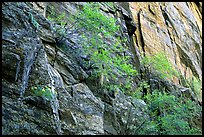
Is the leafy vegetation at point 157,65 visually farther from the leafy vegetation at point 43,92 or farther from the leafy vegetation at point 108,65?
the leafy vegetation at point 43,92

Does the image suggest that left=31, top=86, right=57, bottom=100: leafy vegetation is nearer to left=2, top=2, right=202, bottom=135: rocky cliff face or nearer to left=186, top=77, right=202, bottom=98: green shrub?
left=2, top=2, right=202, bottom=135: rocky cliff face

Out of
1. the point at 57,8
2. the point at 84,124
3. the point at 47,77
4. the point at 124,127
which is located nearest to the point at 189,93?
the point at 124,127

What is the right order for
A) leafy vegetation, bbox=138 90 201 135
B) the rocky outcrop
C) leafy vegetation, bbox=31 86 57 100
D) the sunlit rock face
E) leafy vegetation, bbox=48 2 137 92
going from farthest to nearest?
the sunlit rock face < leafy vegetation, bbox=48 2 137 92 < leafy vegetation, bbox=138 90 201 135 < leafy vegetation, bbox=31 86 57 100 < the rocky outcrop

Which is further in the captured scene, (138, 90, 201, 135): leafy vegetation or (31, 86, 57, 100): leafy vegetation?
(138, 90, 201, 135): leafy vegetation

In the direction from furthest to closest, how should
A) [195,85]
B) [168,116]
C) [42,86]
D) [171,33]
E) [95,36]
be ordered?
[171,33] → [195,85] → [95,36] → [168,116] → [42,86]

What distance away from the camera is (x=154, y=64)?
2419cm

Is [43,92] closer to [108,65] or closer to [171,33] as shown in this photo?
[108,65]

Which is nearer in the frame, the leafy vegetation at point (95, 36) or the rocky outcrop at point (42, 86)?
the rocky outcrop at point (42, 86)

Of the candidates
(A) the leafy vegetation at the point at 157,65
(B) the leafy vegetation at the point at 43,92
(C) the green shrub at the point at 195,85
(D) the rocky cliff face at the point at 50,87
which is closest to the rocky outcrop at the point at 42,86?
(D) the rocky cliff face at the point at 50,87

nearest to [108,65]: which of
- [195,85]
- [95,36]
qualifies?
[95,36]

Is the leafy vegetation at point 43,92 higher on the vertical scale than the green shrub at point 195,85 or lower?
lower

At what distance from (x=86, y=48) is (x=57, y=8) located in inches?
167

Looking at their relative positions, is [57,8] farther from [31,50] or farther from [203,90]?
[203,90]

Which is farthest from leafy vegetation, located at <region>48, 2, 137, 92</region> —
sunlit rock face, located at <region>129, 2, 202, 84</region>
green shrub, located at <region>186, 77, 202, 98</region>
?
green shrub, located at <region>186, 77, 202, 98</region>
